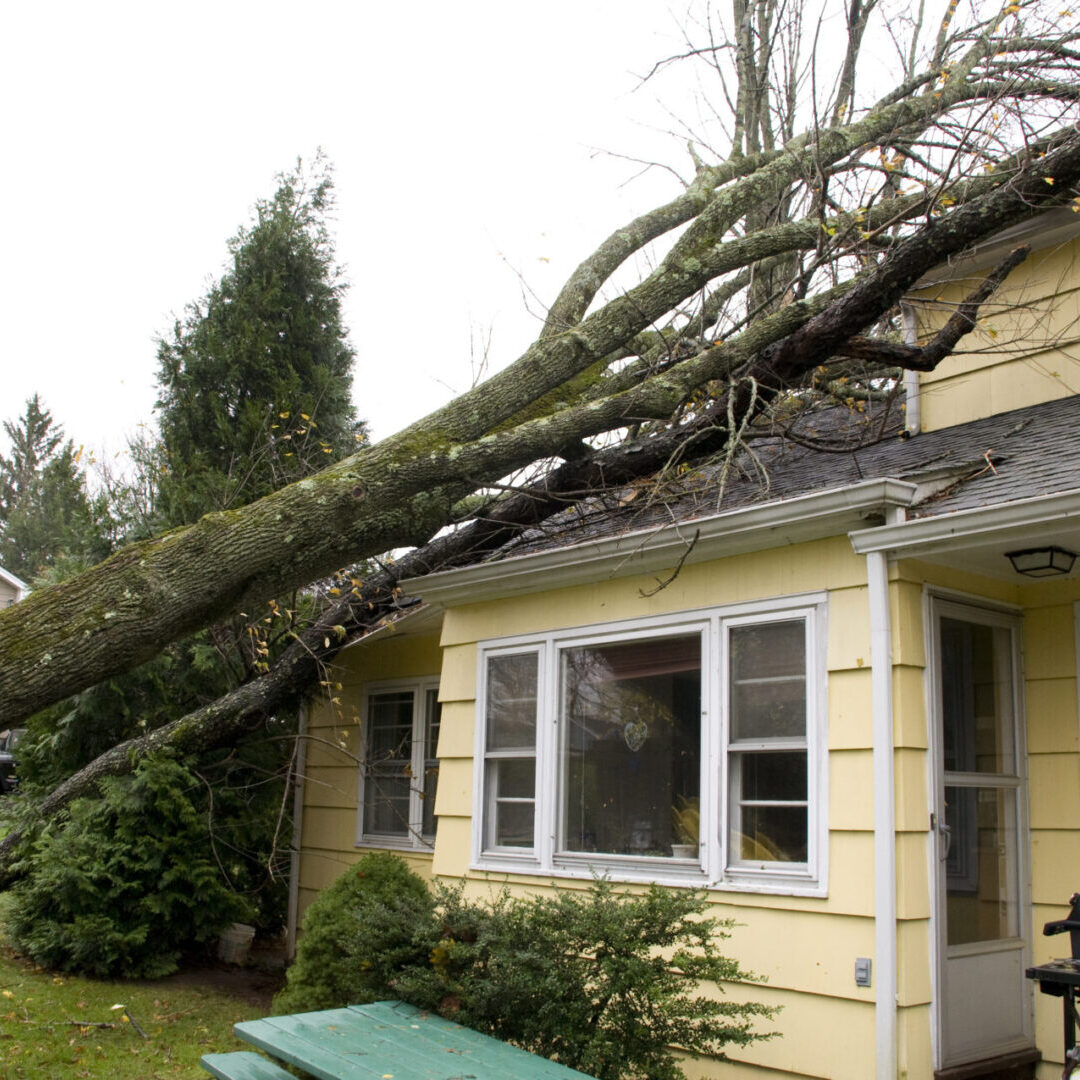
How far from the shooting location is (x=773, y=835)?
549 cm

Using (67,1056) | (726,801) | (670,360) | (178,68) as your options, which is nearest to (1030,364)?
(670,360)

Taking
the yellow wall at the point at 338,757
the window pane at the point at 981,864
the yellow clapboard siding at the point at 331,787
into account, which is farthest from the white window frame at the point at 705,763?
the yellow clapboard siding at the point at 331,787

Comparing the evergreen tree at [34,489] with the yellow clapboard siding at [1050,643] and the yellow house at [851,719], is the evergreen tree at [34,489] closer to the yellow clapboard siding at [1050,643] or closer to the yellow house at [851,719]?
the yellow house at [851,719]

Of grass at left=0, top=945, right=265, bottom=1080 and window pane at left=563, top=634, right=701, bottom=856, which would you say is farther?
grass at left=0, top=945, right=265, bottom=1080

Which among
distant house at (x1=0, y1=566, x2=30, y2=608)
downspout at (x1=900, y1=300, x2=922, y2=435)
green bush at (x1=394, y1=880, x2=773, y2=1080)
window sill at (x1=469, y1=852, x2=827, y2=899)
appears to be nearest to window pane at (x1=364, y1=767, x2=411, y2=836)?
window sill at (x1=469, y1=852, x2=827, y2=899)

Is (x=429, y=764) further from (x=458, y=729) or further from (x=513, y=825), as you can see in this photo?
(x=513, y=825)

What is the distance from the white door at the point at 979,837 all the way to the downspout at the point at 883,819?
329 millimetres

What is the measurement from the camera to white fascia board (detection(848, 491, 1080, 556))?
4.57 m

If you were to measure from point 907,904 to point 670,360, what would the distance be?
16.7 ft

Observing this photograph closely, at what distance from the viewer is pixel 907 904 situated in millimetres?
4812

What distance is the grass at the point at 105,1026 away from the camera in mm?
6453

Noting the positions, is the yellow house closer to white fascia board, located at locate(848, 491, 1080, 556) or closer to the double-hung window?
white fascia board, located at locate(848, 491, 1080, 556)

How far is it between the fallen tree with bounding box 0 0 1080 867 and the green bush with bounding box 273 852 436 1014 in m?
1.87

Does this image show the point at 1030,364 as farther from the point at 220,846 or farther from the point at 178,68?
the point at 220,846
